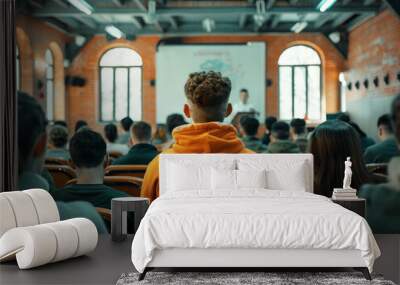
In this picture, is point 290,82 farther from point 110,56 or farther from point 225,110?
point 110,56

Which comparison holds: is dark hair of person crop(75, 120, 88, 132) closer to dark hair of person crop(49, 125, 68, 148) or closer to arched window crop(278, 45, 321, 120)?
dark hair of person crop(49, 125, 68, 148)

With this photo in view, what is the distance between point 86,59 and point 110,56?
277 millimetres

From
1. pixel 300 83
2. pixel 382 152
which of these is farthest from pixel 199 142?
pixel 382 152

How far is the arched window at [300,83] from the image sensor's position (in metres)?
7.27

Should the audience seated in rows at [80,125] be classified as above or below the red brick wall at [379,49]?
below

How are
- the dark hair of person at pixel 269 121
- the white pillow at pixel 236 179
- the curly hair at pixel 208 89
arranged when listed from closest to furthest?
the white pillow at pixel 236 179 < the curly hair at pixel 208 89 < the dark hair of person at pixel 269 121

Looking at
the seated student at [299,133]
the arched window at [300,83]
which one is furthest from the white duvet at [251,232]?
the arched window at [300,83]

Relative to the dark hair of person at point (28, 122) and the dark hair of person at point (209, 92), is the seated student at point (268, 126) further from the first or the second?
the dark hair of person at point (28, 122)

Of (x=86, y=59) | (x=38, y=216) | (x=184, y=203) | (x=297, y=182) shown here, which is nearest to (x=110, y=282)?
(x=184, y=203)

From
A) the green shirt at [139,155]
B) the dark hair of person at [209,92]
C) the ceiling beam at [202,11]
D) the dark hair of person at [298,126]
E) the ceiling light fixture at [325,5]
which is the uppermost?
the ceiling light fixture at [325,5]

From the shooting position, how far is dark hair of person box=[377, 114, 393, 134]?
7.30 metres

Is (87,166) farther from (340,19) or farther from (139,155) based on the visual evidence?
(340,19)

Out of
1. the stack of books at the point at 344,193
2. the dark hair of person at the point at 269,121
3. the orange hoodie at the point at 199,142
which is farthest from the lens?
the dark hair of person at the point at 269,121

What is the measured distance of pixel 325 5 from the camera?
739 cm
